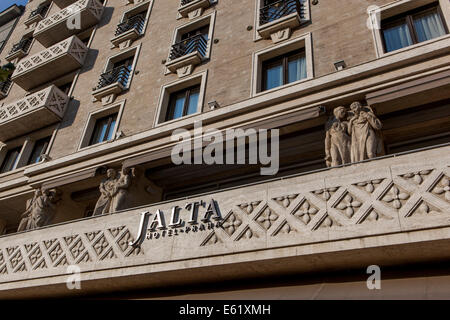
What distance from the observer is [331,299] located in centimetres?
579

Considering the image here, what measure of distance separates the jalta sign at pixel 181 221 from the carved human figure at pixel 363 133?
3.15 m

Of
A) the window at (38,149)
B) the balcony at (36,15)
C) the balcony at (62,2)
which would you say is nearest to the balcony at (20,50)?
the balcony at (36,15)

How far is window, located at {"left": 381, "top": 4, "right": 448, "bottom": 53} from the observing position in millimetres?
9297

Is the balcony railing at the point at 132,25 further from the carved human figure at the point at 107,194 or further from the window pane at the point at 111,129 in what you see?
the carved human figure at the point at 107,194

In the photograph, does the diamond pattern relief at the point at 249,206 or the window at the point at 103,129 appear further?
the window at the point at 103,129

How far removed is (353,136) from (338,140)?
1.05 ft

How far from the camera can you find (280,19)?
11.4 meters

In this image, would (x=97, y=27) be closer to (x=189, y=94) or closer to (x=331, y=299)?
(x=189, y=94)

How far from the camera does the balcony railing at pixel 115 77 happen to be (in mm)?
14594

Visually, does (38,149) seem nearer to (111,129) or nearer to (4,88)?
(111,129)

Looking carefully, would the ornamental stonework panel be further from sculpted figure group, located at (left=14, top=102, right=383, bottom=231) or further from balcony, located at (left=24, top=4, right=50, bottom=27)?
balcony, located at (left=24, top=4, right=50, bottom=27)

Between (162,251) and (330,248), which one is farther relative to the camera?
(162,251)
